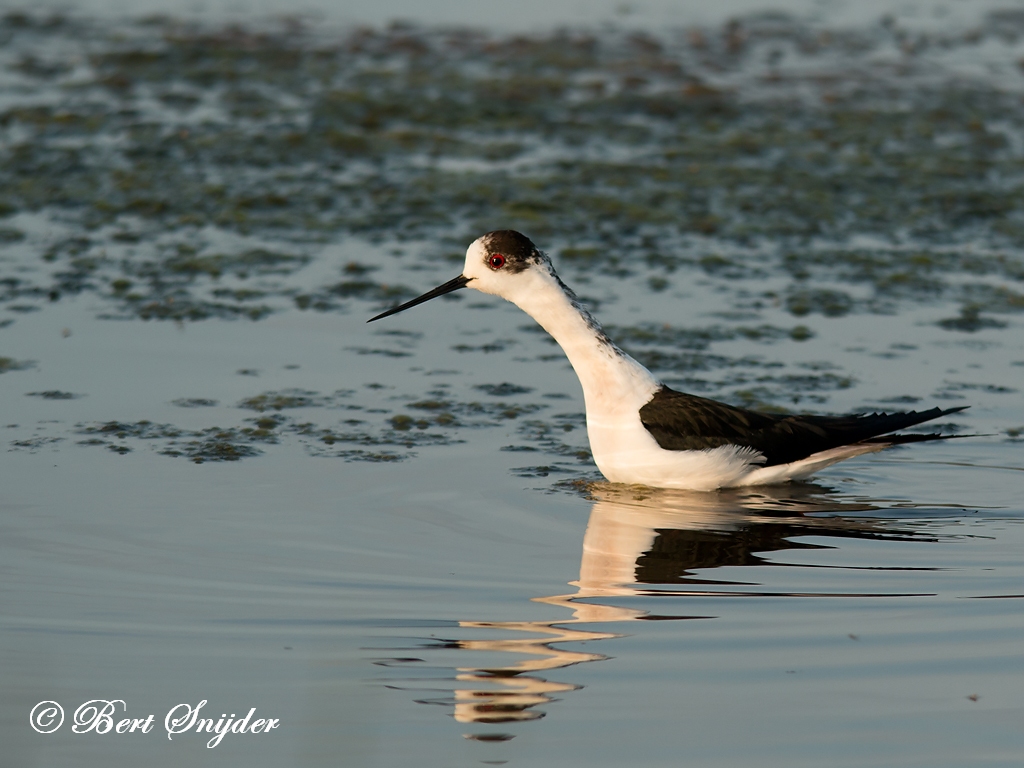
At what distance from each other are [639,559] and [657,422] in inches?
38.1

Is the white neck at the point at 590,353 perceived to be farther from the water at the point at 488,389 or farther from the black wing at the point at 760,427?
the water at the point at 488,389

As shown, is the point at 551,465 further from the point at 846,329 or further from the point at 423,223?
the point at 423,223

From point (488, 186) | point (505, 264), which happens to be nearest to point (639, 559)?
point (505, 264)

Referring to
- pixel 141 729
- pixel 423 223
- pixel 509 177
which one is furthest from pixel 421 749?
pixel 509 177

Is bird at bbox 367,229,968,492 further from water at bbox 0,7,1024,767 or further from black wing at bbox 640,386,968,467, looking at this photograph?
water at bbox 0,7,1024,767

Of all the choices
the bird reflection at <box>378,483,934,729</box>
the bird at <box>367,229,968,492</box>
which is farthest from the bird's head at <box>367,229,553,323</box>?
the bird reflection at <box>378,483,934,729</box>

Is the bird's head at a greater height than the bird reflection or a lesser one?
greater

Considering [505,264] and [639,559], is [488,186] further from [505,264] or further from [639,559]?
[639,559]

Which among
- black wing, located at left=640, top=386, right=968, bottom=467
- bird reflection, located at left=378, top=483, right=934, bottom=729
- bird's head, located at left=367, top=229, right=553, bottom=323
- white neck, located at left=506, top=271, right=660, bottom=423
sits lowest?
bird reflection, located at left=378, top=483, right=934, bottom=729

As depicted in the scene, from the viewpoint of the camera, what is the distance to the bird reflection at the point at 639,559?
452 centimetres

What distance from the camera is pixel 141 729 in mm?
4203

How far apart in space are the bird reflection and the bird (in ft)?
0.37

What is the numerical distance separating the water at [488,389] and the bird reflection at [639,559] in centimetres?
2

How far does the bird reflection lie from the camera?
4.52 m
